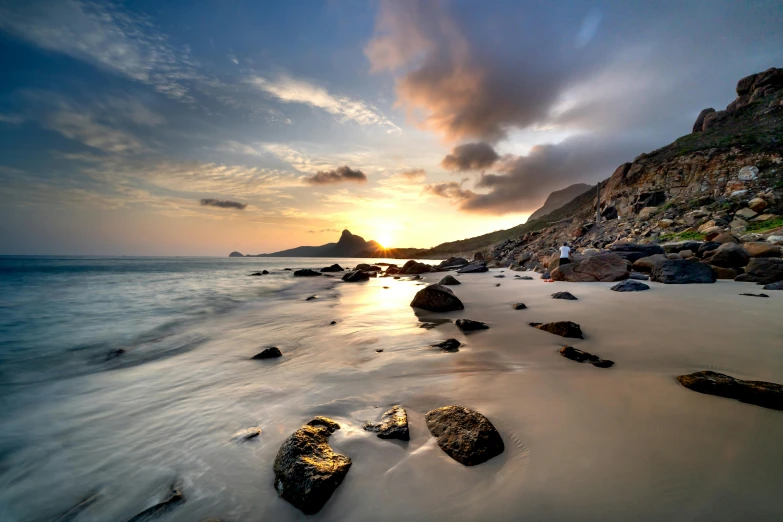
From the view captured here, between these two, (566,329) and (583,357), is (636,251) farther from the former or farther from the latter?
(583,357)

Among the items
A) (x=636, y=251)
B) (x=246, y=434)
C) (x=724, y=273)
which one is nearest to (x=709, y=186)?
Answer: (x=636, y=251)

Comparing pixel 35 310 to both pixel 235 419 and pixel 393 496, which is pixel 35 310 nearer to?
pixel 235 419

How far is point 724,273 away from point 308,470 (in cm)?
1184

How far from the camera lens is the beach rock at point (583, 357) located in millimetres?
3357

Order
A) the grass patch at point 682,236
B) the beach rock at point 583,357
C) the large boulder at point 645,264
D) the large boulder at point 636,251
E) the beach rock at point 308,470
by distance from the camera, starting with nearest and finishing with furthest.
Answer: the beach rock at point 308,470 < the beach rock at point 583,357 < the large boulder at point 645,264 < the large boulder at point 636,251 < the grass patch at point 682,236

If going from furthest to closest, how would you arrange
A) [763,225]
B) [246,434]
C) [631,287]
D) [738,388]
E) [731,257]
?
[763,225]
[731,257]
[631,287]
[246,434]
[738,388]

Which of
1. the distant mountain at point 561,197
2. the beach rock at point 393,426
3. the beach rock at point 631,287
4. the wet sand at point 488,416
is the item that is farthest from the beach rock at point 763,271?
the distant mountain at point 561,197

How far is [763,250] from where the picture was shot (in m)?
8.88

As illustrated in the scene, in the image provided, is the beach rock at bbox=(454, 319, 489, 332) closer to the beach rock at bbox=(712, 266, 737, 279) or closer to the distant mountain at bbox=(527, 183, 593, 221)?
the beach rock at bbox=(712, 266, 737, 279)

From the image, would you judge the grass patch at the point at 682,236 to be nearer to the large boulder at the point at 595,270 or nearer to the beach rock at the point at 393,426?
the large boulder at the point at 595,270

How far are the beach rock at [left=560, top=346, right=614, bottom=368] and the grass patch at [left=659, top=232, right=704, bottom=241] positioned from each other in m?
15.5

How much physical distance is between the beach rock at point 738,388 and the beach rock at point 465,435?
6.77ft

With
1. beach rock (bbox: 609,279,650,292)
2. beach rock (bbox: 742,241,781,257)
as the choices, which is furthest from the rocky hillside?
beach rock (bbox: 609,279,650,292)

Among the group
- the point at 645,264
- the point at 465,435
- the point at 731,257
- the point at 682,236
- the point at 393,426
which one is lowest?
the point at 393,426
